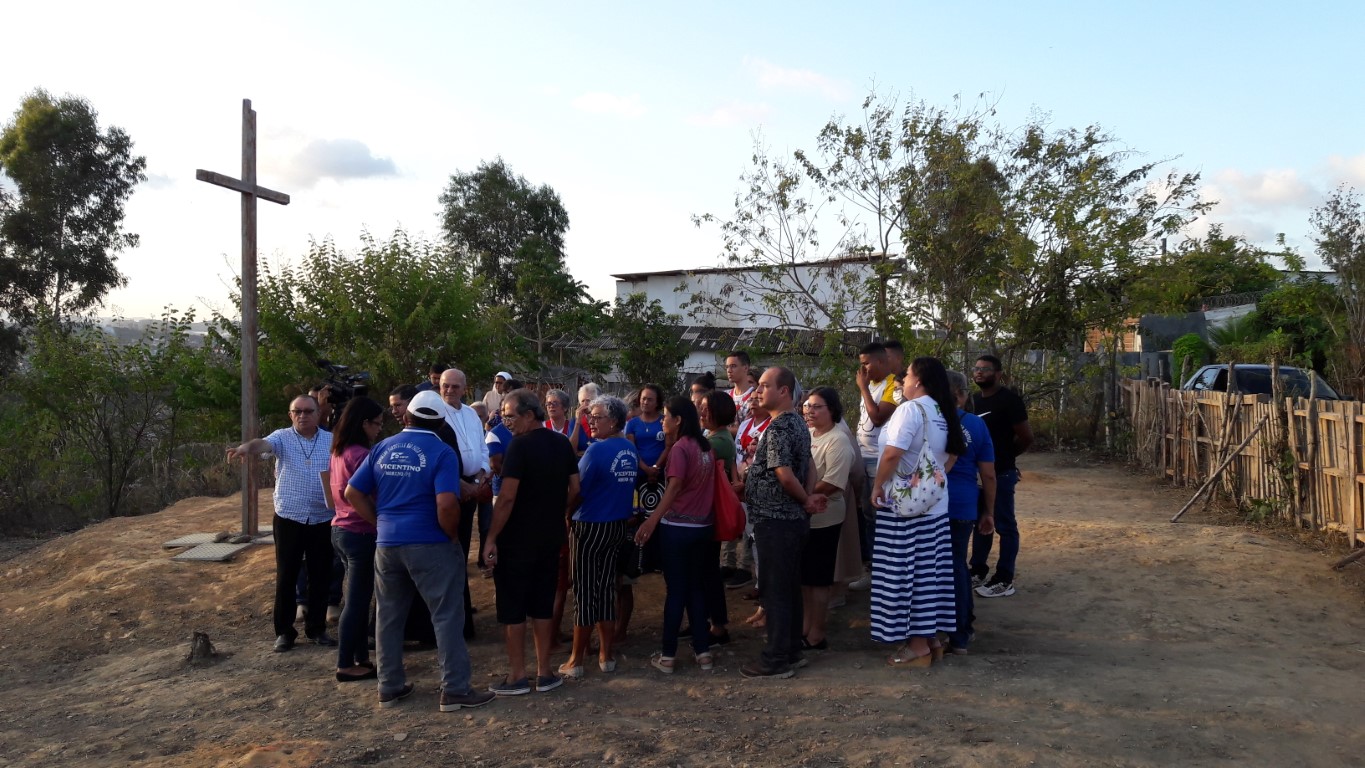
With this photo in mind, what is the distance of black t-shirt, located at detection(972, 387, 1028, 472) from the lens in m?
6.79

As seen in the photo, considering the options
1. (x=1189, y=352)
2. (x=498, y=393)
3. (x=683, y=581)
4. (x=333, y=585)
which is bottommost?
(x=333, y=585)

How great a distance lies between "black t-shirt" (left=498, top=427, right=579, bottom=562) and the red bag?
0.96 meters

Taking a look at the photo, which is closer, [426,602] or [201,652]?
[426,602]

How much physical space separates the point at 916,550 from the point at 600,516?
1793mm

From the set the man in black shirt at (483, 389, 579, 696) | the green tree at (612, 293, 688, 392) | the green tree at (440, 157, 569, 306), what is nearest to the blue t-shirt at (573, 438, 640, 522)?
the man in black shirt at (483, 389, 579, 696)

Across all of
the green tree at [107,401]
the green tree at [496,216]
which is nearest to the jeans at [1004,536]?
the green tree at [107,401]

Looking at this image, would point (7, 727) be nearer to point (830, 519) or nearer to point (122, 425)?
point (830, 519)

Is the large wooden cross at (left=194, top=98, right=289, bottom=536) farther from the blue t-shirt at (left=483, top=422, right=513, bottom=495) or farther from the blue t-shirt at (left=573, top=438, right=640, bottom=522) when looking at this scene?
the blue t-shirt at (left=573, top=438, right=640, bottom=522)

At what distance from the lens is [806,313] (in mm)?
17156

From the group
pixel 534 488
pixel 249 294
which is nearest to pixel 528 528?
pixel 534 488

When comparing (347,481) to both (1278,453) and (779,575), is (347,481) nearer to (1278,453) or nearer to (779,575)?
(779,575)

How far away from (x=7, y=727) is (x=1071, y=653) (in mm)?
6051

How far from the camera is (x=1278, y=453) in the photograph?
9.45 metres

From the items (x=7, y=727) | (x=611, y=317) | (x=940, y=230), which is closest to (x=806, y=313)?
(x=940, y=230)
